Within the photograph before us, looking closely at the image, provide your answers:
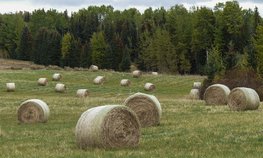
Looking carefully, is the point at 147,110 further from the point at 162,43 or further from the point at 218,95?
the point at 162,43

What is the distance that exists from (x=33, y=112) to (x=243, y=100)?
981 cm

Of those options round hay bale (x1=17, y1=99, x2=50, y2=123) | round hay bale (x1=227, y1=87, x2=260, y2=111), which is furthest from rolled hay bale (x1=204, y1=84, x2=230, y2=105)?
round hay bale (x1=17, y1=99, x2=50, y2=123)

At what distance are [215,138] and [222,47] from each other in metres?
96.3

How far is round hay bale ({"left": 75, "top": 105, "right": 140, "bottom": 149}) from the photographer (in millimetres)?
14414

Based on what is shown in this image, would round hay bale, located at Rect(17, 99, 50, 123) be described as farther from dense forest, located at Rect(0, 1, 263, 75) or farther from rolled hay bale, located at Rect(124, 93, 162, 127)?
dense forest, located at Rect(0, 1, 263, 75)

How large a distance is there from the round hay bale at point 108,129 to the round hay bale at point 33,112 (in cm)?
1156

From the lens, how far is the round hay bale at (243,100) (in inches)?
1073

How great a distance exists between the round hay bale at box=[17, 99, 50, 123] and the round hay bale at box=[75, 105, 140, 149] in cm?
1156

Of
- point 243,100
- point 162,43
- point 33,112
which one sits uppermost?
point 162,43

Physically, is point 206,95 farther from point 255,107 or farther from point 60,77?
point 60,77

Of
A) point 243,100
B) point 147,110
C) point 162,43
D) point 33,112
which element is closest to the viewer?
point 147,110

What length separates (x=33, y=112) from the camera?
26703mm

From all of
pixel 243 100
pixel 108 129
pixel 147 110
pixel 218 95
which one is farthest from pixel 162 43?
pixel 108 129

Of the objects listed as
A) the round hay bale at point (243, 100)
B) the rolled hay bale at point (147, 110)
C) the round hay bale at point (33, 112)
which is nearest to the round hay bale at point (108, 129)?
the rolled hay bale at point (147, 110)
